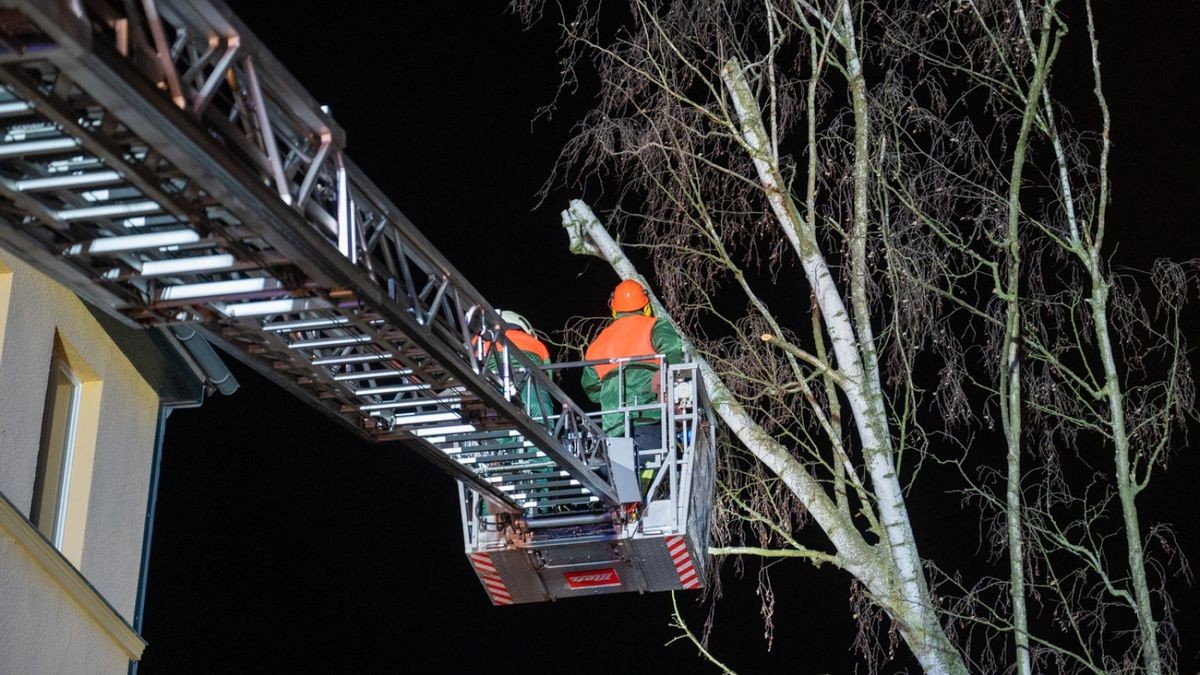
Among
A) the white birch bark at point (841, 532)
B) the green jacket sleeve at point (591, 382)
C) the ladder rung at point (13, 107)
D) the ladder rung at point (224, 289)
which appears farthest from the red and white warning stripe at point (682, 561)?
the ladder rung at point (13, 107)

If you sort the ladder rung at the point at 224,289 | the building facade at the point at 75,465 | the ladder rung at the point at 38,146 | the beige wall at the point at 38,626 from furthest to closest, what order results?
the building facade at the point at 75,465
the beige wall at the point at 38,626
the ladder rung at the point at 224,289
the ladder rung at the point at 38,146

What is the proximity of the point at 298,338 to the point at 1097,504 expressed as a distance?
6854mm

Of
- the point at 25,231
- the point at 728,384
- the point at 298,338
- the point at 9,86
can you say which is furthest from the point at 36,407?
the point at 728,384

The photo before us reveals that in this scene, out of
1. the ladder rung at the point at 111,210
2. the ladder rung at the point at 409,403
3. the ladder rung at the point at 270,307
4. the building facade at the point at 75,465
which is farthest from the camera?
the building facade at the point at 75,465

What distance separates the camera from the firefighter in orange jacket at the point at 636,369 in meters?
12.4

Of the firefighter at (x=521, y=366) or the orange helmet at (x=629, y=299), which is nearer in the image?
the firefighter at (x=521, y=366)

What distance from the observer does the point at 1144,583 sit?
11.7m

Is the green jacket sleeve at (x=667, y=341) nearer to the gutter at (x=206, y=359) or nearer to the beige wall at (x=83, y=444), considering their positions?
the gutter at (x=206, y=359)

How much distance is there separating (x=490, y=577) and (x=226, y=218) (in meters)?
5.75

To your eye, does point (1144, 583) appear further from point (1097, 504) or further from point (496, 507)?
point (496, 507)

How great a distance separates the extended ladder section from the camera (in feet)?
19.7

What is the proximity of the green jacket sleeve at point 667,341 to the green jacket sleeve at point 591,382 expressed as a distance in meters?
0.57

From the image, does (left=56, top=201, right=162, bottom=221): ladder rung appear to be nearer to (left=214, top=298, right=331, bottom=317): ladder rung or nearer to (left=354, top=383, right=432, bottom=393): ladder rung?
(left=214, top=298, right=331, bottom=317): ladder rung

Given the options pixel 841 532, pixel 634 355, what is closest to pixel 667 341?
pixel 634 355
